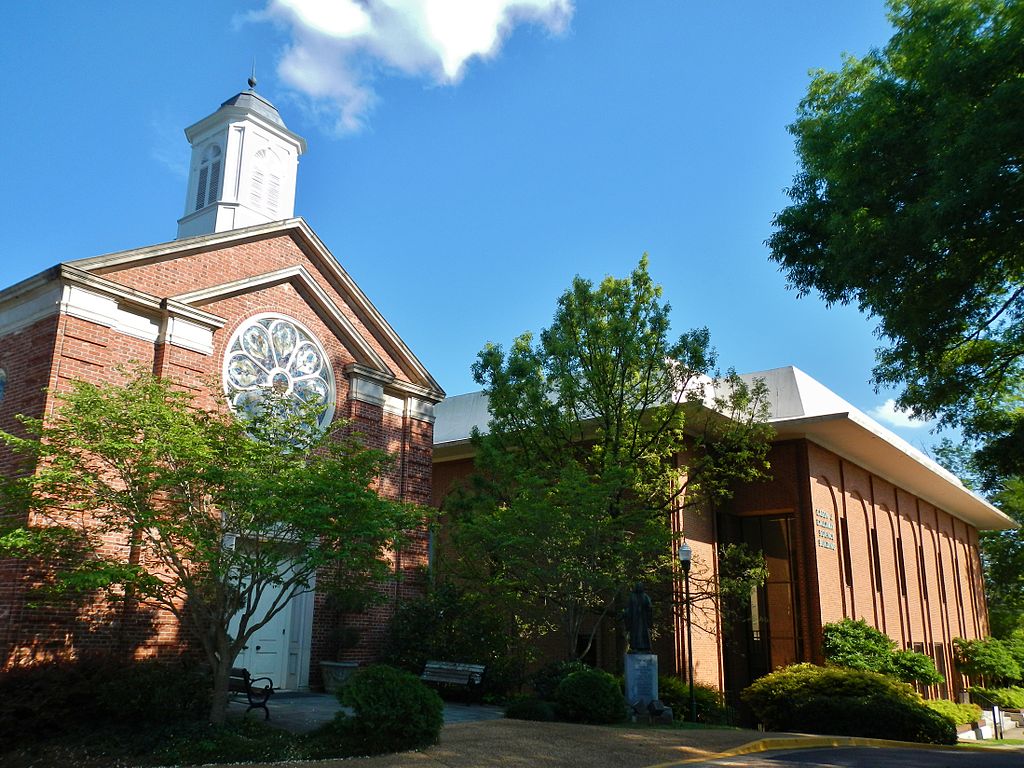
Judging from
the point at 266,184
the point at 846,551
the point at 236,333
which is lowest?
the point at 846,551

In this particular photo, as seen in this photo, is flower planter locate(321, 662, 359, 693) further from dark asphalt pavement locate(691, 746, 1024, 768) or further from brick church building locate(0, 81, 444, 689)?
dark asphalt pavement locate(691, 746, 1024, 768)

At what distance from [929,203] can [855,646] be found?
52.3 ft

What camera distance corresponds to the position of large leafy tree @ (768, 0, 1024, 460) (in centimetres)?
1183

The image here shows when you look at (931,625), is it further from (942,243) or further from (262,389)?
(262,389)

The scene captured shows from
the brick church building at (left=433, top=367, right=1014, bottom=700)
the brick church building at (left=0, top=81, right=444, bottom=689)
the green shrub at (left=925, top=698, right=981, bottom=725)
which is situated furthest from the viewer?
the green shrub at (left=925, top=698, right=981, bottom=725)

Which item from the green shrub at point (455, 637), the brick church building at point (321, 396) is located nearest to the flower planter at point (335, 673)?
the brick church building at point (321, 396)

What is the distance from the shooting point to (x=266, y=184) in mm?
22141

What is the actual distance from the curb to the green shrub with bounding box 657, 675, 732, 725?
4.82 m

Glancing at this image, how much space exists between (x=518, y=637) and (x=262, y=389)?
8.37m

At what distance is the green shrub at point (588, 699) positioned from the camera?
14.8 meters

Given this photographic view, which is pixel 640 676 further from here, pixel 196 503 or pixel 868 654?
pixel 868 654

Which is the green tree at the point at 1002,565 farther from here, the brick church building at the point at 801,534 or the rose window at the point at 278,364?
the rose window at the point at 278,364

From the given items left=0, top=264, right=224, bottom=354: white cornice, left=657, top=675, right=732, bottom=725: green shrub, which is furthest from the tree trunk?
left=657, top=675, right=732, bottom=725: green shrub

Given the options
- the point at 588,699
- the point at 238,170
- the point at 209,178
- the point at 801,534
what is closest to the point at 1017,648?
the point at 801,534
